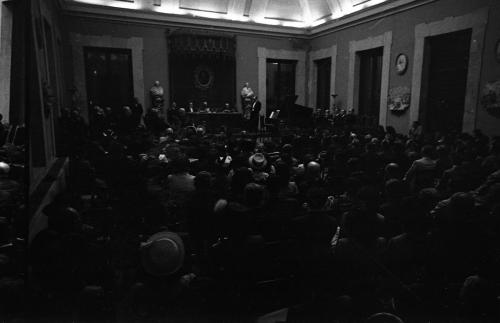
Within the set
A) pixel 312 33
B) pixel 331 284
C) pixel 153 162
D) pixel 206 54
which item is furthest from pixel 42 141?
pixel 312 33

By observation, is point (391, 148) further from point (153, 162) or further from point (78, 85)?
point (78, 85)

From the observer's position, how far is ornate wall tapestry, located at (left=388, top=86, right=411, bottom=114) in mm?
12033

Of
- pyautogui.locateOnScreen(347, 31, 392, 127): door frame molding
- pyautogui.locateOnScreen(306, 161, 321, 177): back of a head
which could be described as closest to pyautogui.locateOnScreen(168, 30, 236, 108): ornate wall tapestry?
pyautogui.locateOnScreen(347, 31, 392, 127): door frame molding

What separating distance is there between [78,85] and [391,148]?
37.6 feet

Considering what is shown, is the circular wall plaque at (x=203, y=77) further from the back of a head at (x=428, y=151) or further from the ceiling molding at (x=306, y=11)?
the back of a head at (x=428, y=151)

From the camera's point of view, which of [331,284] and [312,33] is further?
[312,33]

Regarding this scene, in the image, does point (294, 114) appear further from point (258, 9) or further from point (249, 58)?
point (258, 9)

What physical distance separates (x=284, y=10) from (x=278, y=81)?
3198mm

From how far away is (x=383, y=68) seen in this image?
13.0 metres

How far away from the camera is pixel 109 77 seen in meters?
13.8

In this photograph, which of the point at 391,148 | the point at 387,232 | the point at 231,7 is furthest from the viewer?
the point at 231,7

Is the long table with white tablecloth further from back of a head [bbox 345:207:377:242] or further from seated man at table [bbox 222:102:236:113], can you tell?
back of a head [bbox 345:207:377:242]

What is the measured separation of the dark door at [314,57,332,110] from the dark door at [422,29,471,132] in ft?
17.5

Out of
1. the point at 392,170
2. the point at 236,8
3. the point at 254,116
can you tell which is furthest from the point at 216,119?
the point at 392,170
